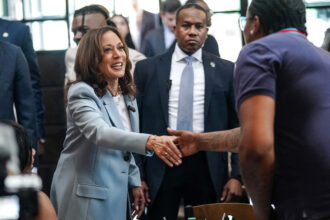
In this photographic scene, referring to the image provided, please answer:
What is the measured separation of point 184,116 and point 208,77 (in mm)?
337

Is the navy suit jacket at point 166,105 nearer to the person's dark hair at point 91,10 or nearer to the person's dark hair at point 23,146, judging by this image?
the person's dark hair at point 91,10

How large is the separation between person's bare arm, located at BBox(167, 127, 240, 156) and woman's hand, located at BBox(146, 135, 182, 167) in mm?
36

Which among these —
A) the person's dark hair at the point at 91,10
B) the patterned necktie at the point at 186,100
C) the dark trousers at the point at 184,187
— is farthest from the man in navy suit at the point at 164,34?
the dark trousers at the point at 184,187

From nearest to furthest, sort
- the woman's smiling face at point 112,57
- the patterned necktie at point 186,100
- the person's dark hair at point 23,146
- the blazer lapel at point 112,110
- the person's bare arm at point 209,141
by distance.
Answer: the person's dark hair at point 23,146
the person's bare arm at point 209,141
the blazer lapel at point 112,110
the woman's smiling face at point 112,57
the patterned necktie at point 186,100

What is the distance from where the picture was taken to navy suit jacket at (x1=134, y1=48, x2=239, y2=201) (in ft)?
14.7

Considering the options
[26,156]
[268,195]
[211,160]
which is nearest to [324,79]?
[268,195]

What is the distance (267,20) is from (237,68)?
0.26 metres

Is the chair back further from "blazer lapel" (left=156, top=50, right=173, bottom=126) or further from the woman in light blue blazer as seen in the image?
"blazer lapel" (left=156, top=50, right=173, bottom=126)

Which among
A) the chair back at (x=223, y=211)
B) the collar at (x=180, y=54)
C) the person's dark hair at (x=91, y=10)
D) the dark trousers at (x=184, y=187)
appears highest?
the person's dark hair at (x=91, y=10)

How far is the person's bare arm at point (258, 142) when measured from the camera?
2131 mm

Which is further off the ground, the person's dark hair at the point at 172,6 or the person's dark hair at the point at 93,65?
the person's dark hair at the point at 172,6

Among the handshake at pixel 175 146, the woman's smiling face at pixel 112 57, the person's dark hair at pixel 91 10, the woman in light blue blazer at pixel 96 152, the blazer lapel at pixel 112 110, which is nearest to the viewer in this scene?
the handshake at pixel 175 146

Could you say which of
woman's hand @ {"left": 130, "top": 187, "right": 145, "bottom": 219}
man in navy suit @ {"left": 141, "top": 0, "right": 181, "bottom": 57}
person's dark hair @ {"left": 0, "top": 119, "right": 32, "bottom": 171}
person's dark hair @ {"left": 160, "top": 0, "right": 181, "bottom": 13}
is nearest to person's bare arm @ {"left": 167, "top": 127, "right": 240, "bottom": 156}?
woman's hand @ {"left": 130, "top": 187, "right": 145, "bottom": 219}

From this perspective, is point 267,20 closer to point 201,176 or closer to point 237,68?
point 237,68
